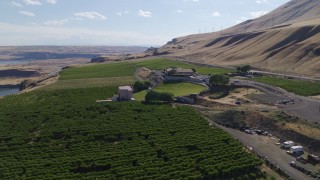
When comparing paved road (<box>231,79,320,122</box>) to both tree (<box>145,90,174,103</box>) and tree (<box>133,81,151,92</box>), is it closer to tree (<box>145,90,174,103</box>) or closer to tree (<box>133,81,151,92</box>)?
tree (<box>145,90,174,103</box>)

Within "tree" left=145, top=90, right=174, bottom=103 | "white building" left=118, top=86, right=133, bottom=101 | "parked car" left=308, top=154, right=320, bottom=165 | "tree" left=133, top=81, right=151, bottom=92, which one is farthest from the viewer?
"tree" left=133, top=81, right=151, bottom=92

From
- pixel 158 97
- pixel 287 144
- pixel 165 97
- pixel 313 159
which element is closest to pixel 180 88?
pixel 165 97

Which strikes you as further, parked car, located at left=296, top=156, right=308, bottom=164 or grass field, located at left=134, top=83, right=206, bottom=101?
grass field, located at left=134, top=83, right=206, bottom=101

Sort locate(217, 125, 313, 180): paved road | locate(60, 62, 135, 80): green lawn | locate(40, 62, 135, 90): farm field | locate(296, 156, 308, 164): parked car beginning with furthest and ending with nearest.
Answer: locate(60, 62, 135, 80): green lawn
locate(40, 62, 135, 90): farm field
locate(296, 156, 308, 164): parked car
locate(217, 125, 313, 180): paved road

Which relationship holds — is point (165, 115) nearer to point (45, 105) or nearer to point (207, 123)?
point (207, 123)

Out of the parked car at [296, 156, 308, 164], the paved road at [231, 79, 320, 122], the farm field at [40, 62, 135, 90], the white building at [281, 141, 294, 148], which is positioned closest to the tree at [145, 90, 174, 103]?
the paved road at [231, 79, 320, 122]

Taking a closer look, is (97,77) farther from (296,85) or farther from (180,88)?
(296,85)

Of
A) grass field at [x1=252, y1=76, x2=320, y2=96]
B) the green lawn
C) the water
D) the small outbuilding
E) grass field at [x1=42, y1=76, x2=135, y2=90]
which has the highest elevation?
grass field at [x1=252, y1=76, x2=320, y2=96]
